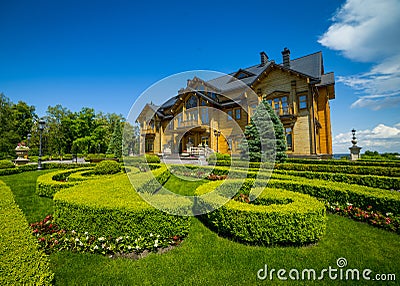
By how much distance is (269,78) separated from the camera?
66.9 ft

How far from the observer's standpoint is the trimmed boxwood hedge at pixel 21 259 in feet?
Result: 6.91

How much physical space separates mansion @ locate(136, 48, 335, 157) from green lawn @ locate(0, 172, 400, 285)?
1254 centimetres

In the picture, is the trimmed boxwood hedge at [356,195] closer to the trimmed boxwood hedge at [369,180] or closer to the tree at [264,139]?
the trimmed boxwood hedge at [369,180]

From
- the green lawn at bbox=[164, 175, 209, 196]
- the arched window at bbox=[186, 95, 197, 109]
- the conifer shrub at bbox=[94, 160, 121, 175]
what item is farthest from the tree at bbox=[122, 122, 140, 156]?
the arched window at bbox=[186, 95, 197, 109]

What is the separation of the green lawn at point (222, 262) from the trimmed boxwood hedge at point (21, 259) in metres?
0.90

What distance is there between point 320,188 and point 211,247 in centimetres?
457

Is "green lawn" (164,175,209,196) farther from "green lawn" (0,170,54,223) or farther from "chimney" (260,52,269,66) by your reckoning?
"chimney" (260,52,269,66)

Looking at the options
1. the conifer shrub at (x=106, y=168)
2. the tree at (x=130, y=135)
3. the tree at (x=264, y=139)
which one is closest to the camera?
the tree at (x=130, y=135)

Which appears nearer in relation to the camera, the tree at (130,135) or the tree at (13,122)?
the tree at (130,135)

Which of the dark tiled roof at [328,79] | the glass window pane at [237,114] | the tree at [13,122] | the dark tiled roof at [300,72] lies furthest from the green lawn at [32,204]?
the tree at [13,122]

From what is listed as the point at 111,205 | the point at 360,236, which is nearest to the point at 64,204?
the point at 111,205

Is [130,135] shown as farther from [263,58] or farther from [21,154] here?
[263,58]

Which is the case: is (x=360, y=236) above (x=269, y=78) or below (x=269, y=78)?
below

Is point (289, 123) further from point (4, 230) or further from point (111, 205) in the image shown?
point (4, 230)
